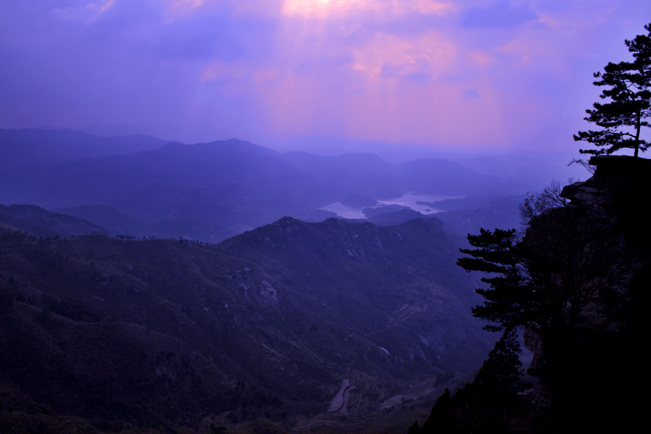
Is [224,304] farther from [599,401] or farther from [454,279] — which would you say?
[454,279]

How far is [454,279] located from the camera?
4390 inches

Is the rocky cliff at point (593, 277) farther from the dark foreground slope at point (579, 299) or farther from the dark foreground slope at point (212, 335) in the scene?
the dark foreground slope at point (212, 335)

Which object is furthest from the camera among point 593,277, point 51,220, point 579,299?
point 51,220

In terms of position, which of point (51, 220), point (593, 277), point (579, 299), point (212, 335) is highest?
point (51, 220)

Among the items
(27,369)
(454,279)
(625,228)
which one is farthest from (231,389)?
(454,279)

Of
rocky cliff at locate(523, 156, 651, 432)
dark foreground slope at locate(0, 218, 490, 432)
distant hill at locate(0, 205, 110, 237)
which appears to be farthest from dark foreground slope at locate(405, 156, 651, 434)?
distant hill at locate(0, 205, 110, 237)

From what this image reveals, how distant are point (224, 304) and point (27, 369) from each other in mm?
30032

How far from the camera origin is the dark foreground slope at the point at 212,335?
121ft

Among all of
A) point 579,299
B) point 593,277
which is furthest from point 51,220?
point 593,277

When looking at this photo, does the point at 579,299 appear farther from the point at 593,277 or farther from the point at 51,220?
the point at 51,220

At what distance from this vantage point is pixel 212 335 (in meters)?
56.2

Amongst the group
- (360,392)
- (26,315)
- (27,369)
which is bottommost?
(360,392)

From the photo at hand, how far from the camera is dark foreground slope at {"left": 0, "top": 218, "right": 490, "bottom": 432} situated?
3684cm

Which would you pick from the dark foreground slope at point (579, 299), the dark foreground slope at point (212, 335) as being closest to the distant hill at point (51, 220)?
the dark foreground slope at point (212, 335)
